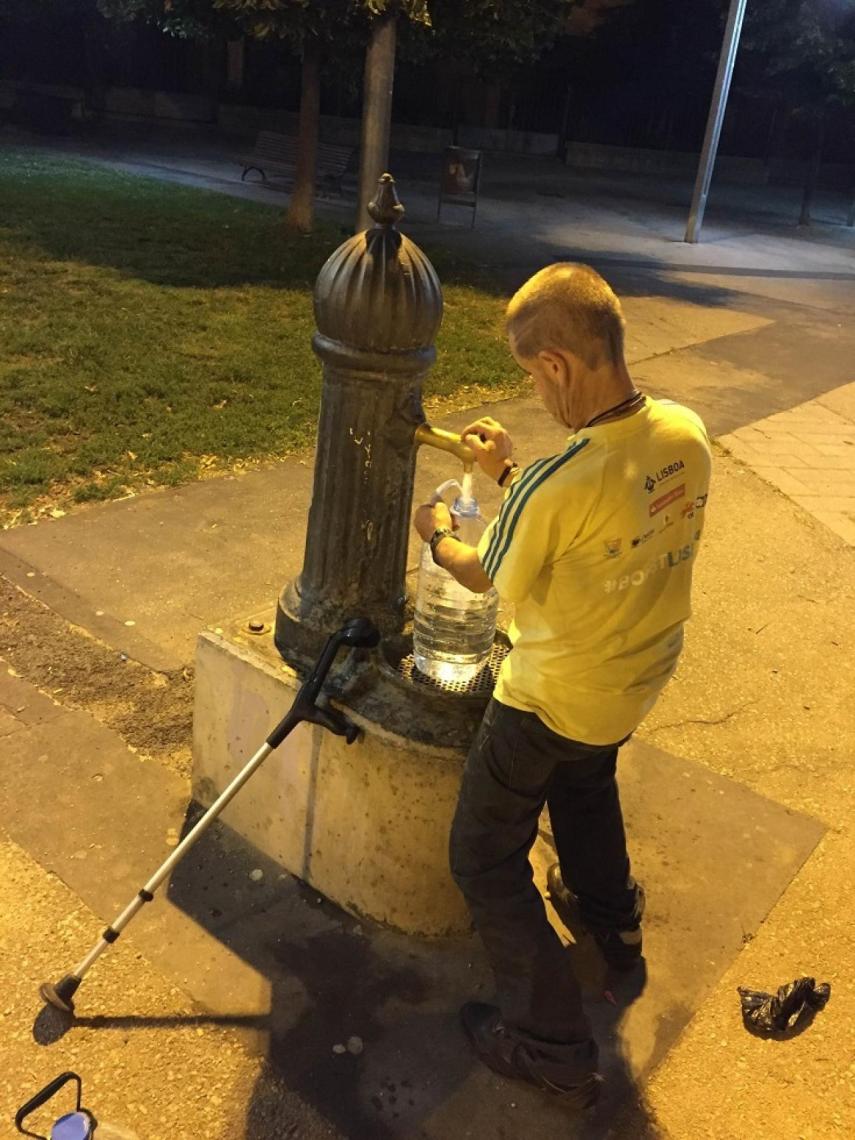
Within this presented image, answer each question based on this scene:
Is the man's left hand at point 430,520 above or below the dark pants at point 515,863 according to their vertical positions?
above

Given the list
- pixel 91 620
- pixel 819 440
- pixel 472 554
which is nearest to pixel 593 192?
pixel 819 440

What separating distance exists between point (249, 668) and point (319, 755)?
0.97 feet

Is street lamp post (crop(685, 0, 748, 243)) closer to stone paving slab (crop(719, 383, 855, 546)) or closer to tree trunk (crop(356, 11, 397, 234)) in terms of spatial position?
tree trunk (crop(356, 11, 397, 234))

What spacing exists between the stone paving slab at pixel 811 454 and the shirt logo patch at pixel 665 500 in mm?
3726

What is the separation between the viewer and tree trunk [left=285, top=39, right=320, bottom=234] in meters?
11.6

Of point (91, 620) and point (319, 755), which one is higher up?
point (319, 755)

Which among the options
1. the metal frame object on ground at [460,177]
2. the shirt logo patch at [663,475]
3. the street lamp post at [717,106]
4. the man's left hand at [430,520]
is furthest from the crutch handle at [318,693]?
the street lamp post at [717,106]

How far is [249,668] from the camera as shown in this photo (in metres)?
2.62

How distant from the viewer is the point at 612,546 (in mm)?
1904

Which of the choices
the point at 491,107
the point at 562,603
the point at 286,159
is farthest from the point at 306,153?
the point at 491,107

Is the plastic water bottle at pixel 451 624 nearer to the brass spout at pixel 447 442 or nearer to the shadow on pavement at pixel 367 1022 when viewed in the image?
the brass spout at pixel 447 442

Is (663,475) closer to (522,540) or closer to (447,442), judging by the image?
(522,540)

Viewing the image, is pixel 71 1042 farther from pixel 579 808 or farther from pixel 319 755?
pixel 579 808

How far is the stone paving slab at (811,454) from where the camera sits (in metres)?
5.79
